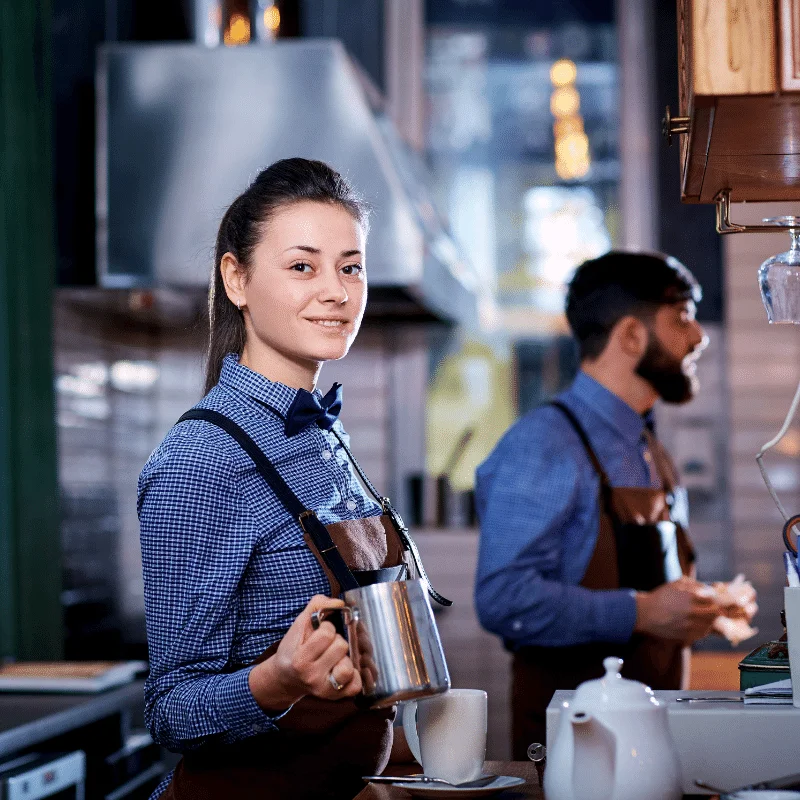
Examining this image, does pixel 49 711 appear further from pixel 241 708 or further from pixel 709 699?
pixel 709 699

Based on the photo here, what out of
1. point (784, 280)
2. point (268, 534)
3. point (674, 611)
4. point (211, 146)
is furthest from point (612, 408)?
point (211, 146)

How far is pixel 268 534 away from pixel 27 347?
199 cm

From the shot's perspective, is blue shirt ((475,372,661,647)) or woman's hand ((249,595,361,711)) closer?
woman's hand ((249,595,361,711))

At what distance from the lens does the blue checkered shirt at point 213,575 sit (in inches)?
54.0

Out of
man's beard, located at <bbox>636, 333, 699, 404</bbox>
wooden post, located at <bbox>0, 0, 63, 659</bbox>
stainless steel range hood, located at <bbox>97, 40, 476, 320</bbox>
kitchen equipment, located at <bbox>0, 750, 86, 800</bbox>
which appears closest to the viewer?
kitchen equipment, located at <bbox>0, 750, 86, 800</bbox>

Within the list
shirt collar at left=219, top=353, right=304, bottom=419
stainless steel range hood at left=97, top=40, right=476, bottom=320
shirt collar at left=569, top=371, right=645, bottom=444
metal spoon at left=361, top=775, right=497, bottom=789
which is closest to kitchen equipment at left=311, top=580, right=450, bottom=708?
metal spoon at left=361, top=775, right=497, bottom=789

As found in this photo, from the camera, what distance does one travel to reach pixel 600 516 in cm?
235

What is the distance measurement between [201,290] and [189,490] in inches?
89.7

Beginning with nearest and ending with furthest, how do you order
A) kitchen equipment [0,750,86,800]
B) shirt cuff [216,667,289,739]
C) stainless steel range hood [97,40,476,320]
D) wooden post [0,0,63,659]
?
shirt cuff [216,667,289,739]
kitchen equipment [0,750,86,800]
wooden post [0,0,63,659]
stainless steel range hood [97,40,476,320]

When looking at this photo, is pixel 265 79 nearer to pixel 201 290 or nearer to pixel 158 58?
pixel 158 58

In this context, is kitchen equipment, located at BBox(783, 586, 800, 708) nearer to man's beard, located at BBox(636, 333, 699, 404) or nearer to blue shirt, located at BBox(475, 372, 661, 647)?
blue shirt, located at BBox(475, 372, 661, 647)

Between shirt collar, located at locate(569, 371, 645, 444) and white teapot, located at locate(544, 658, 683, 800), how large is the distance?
1.38m

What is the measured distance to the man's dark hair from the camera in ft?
8.27

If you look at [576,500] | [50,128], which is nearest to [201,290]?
[50,128]
